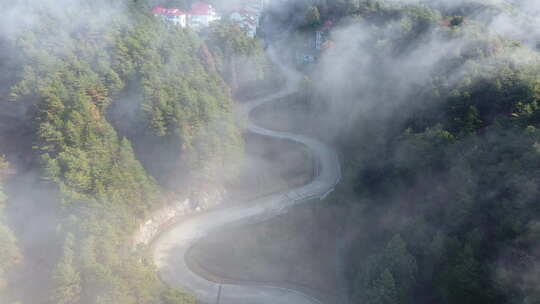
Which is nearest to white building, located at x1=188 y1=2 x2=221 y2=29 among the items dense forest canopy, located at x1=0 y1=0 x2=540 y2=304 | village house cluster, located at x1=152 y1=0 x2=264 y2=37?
village house cluster, located at x1=152 y1=0 x2=264 y2=37

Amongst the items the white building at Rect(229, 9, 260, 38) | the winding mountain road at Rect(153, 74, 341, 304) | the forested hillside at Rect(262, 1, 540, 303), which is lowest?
the winding mountain road at Rect(153, 74, 341, 304)

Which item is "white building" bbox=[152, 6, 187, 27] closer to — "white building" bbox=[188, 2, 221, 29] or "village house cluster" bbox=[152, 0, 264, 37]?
"village house cluster" bbox=[152, 0, 264, 37]

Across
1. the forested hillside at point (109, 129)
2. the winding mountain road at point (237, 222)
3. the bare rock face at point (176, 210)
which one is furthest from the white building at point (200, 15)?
the bare rock face at point (176, 210)

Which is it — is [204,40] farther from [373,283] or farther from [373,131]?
[373,283]

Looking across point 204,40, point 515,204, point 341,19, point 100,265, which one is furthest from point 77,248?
point 341,19

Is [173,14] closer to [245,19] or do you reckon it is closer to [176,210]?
[245,19]

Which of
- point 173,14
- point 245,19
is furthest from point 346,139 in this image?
point 173,14
